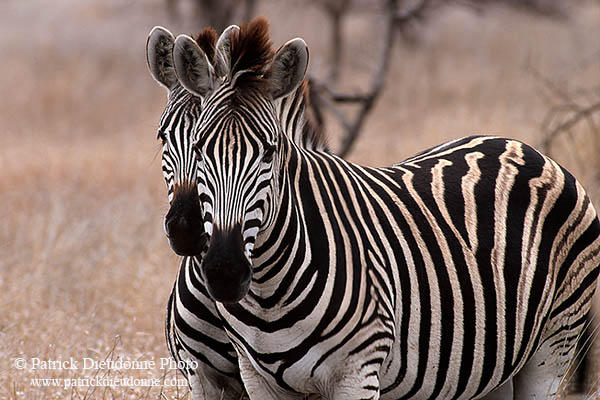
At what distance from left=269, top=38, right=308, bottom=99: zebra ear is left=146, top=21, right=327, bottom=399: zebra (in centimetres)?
17

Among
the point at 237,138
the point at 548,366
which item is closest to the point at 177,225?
the point at 237,138

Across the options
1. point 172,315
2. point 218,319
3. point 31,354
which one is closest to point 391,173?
point 218,319

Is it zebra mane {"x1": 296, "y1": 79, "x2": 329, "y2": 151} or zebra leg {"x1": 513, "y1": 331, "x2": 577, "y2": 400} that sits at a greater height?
zebra mane {"x1": 296, "y1": 79, "x2": 329, "y2": 151}

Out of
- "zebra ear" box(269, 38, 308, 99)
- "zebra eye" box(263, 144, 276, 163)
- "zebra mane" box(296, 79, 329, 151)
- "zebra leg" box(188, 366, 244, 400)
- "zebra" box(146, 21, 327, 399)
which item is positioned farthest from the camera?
"zebra leg" box(188, 366, 244, 400)

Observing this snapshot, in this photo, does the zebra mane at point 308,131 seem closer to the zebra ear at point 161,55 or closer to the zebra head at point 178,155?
the zebra head at point 178,155

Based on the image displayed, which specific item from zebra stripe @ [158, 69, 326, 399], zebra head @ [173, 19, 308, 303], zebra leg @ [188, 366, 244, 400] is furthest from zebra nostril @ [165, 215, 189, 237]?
zebra leg @ [188, 366, 244, 400]

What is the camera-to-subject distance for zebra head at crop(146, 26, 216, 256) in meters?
2.90

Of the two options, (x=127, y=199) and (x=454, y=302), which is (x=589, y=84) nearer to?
(x=127, y=199)

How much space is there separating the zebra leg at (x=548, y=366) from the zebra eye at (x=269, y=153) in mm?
1837

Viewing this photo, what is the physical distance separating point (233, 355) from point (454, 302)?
3.30 feet

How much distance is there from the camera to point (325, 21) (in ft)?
85.4

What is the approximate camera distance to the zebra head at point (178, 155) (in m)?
2.90

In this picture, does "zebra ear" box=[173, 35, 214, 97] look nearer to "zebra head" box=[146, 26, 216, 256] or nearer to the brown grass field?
Result: "zebra head" box=[146, 26, 216, 256]

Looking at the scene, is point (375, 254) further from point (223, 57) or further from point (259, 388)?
point (223, 57)
